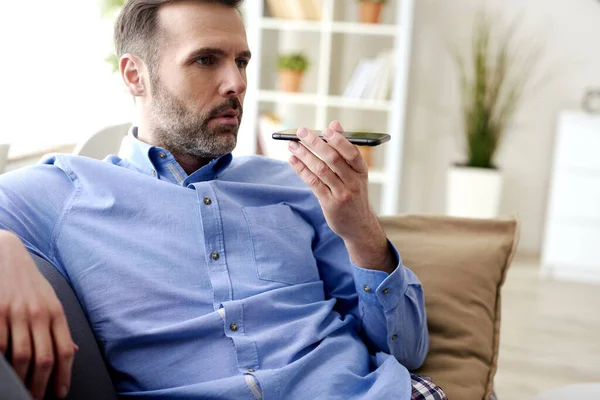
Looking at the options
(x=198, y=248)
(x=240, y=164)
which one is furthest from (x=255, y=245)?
(x=240, y=164)

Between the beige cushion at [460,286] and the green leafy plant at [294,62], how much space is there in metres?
2.55

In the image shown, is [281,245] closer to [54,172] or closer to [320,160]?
[320,160]

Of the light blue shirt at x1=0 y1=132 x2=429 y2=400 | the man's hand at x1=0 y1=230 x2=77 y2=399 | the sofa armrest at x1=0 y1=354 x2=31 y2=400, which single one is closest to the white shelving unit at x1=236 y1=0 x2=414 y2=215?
the light blue shirt at x1=0 y1=132 x2=429 y2=400

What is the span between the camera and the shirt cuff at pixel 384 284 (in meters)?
1.23

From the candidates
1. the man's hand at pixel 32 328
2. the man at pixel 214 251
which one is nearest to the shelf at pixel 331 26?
the man at pixel 214 251

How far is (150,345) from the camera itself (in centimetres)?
119

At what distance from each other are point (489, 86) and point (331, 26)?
99cm

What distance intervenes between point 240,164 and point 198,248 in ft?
0.99

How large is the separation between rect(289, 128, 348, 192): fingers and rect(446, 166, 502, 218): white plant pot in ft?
9.85

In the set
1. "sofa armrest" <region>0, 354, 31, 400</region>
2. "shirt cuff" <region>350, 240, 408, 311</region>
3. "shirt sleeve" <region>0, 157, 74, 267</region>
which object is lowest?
"shirt cuff" <region>350, 240, 408, 311</region>

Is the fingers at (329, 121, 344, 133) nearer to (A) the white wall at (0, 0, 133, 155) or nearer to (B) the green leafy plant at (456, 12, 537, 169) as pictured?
(A) the white wall at (0, 0, 133, 155)

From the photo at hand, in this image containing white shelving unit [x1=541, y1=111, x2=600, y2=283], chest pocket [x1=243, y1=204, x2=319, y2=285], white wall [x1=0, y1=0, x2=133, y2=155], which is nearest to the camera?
chest pocket [x1=243, y1=204, x2=319, y2=285]

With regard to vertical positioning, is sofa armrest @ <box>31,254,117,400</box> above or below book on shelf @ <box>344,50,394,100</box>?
below

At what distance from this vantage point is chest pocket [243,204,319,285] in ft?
4.34
